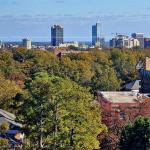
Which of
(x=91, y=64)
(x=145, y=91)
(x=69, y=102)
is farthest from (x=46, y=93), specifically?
(x=91, y=64)

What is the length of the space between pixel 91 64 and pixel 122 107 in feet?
148

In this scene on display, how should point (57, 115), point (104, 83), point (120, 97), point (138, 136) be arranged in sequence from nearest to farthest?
point (57, 115) < point (138, 136) < point (120, 97) < point (104, 83)

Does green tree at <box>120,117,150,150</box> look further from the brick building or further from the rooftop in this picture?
the rooftop

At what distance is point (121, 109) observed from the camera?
41531 millimetres

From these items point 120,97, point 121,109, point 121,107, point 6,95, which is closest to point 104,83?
point 120,97

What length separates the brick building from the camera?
3897 cm

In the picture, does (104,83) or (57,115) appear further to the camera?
(104,83)

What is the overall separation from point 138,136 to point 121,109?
35.2 feet

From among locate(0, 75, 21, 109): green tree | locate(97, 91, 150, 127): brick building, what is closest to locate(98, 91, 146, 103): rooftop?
locate(97, 91, 150, 127): brick building

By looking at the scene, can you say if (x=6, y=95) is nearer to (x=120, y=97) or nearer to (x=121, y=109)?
(x=121, y=109)

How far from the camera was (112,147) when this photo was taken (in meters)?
36.4

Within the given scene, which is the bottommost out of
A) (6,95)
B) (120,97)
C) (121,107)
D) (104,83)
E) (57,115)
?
(104,83)

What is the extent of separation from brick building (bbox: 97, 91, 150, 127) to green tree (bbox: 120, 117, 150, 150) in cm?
636

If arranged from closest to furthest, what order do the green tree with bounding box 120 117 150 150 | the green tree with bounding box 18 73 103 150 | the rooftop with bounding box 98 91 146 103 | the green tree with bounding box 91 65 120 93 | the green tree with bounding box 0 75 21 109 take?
1. the green tree with bounding box 18 73 103 150
2. the green tree with bounding box 120 117 150 150
3. the green tree with bounding box 0 75 21 109
4. the rooftop with bounding box 98 91 146 103
5. the green tree with bounding box 91 65 120 93
